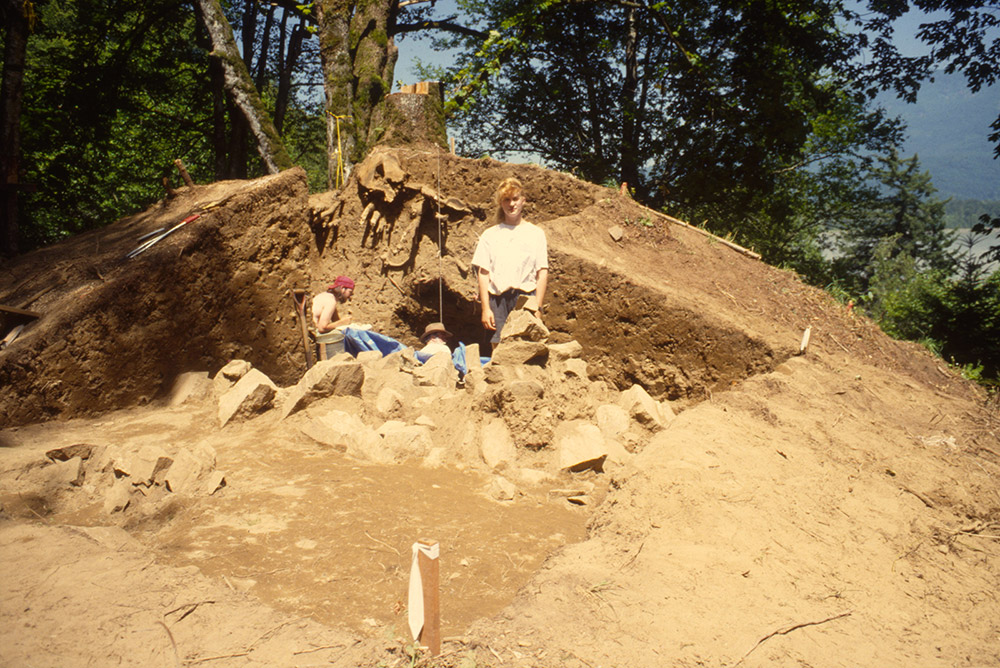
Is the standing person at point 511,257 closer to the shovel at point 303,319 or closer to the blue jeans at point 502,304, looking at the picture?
the blue jeans at point 502,304

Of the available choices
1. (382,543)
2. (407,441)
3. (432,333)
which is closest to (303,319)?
(432,333)

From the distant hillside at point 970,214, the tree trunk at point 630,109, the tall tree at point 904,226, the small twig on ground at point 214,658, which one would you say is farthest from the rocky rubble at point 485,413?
the tall tree at point 904,226

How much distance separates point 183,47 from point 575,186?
12.1 m

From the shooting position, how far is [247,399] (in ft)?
14.3

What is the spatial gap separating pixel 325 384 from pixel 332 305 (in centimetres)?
201

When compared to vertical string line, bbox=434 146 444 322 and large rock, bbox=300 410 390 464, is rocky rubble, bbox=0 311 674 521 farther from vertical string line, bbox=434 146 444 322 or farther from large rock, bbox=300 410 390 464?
vertical string line, bbox=434 146 444 322

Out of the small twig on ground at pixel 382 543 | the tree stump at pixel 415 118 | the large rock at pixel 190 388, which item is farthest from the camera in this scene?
the tree stump at pixel 415 118

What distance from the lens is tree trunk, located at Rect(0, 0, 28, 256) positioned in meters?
6.06

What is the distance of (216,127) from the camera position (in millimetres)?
12102

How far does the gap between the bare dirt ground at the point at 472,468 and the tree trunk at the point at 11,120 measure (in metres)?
0.99

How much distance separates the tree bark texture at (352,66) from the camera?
9.16 meters

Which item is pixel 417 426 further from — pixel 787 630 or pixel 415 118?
pixel 415 118

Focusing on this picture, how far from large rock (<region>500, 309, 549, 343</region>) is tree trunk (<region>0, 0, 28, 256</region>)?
5.36 meters

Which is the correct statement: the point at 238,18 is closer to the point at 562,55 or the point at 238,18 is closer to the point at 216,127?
the point at 216,127
